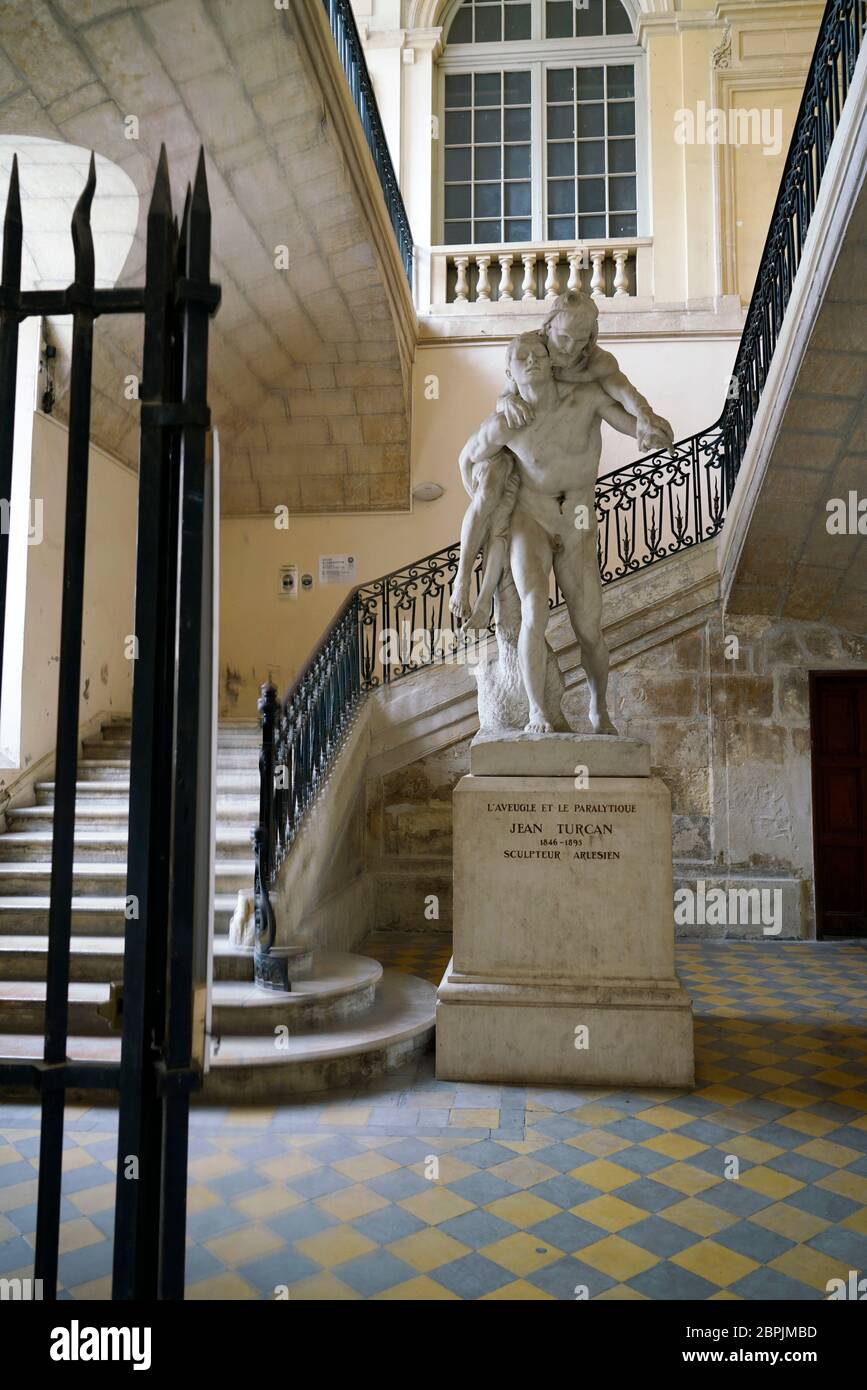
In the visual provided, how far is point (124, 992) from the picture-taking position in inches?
51.4

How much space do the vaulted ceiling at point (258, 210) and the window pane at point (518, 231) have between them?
2038mm

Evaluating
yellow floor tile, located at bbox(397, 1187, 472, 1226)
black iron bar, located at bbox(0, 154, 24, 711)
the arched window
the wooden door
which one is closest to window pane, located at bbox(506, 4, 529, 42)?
the arched window

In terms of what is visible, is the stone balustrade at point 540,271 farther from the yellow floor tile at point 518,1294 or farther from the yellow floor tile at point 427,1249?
the yellow floor tile at point 518,1294

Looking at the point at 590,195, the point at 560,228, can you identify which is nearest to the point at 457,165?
the point at 560,228

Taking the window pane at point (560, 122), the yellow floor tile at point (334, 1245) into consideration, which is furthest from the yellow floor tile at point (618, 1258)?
the window pane at point (560, 122)

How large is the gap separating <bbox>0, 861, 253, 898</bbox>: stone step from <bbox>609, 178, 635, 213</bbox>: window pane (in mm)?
8454

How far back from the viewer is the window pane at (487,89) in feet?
34.1

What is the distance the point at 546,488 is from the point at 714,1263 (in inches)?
113

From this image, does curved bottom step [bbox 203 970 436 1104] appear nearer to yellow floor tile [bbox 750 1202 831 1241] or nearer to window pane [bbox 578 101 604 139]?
yellow floor tile [bbox 750 1202 831 1241]

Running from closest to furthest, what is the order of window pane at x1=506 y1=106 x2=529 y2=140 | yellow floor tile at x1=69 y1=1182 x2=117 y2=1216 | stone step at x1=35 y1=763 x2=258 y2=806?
yellow floor tile at x1=69 y1=1182 x2=117 y2=1216 → stone step at x1=35 y1=763 x2=258 y2=806 → window pane at x1=506 y1=106 x2=529 y2=140

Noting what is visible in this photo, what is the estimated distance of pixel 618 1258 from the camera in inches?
91.8

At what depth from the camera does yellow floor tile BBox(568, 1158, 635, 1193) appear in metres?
2.76
